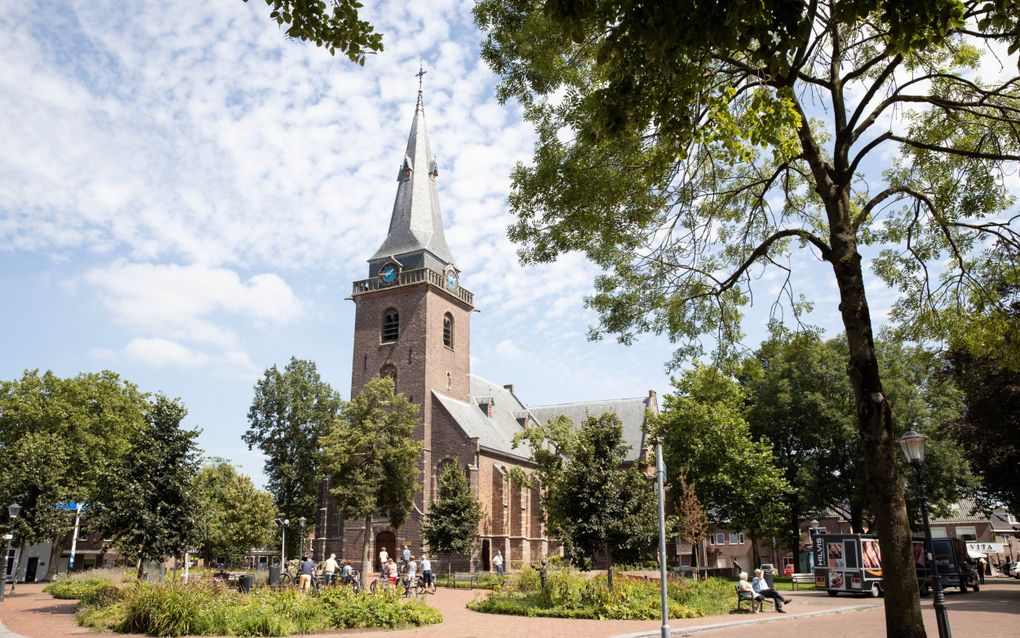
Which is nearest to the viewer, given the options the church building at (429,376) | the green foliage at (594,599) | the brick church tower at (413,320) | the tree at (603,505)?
the green foliage at (594,599)

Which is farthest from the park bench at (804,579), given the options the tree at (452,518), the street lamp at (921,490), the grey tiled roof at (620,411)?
the street lamp at (921,490)

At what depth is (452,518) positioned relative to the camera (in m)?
36.6

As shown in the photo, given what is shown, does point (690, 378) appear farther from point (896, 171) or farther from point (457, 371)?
point (896, 171)

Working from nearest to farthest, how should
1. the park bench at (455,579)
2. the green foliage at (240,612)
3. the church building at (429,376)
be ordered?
the green foliage at (240,612) < the park bench at (455,579) < the church building at (429,376)

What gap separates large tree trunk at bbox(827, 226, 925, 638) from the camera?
7043 millimetres

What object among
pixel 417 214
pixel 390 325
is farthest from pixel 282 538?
pixel 417 214

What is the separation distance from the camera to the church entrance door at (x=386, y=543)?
4131 centimetres

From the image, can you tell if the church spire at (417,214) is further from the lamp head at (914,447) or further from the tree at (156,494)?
the lamp head at (914,447)

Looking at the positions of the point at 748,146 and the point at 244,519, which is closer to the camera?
the point at 748,146

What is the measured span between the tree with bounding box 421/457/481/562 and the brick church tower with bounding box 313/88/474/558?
385 cm

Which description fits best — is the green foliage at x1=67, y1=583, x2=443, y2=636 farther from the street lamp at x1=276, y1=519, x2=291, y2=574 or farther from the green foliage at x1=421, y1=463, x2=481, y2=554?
the street lamp at x1=276, y1=519, x2=291, y2=574

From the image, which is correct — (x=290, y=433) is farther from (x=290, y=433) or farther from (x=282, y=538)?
(x=282, y=538)

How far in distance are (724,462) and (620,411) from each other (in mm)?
19523

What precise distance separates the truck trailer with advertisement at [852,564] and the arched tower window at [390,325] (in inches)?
1095
